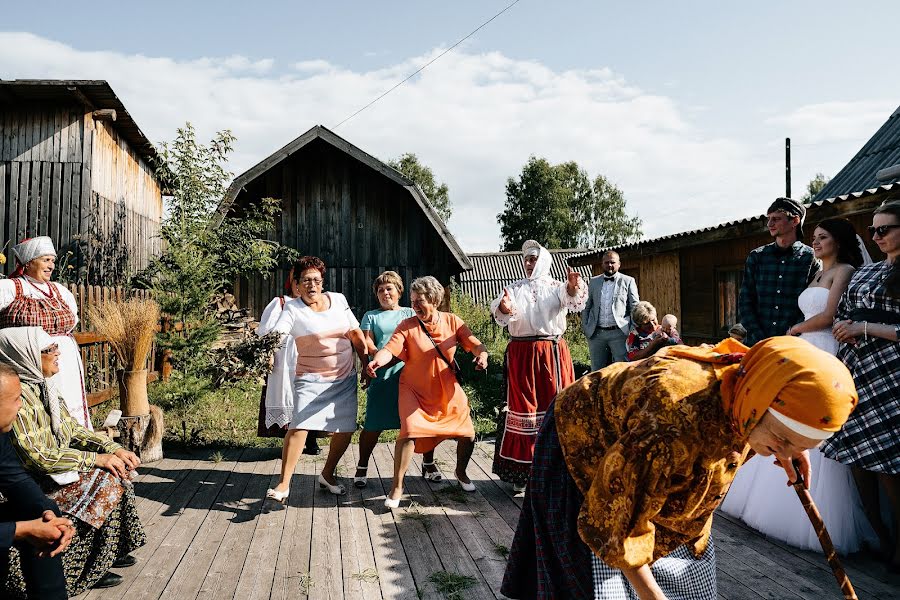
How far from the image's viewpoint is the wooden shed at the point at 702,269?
846 cm

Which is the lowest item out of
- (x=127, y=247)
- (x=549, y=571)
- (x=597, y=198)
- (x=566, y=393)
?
(x=549, y=571)

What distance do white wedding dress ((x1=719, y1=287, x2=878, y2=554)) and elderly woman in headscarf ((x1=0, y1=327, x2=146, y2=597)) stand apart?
3.69m

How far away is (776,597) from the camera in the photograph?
10.4 ft

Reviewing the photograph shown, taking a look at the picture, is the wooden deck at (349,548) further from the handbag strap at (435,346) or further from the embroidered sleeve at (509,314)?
the embroidered sleeve at (509,314)

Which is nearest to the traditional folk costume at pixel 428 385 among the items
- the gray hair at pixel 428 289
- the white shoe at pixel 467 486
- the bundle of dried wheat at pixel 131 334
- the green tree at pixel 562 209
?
the gray hair at pixel 428 289

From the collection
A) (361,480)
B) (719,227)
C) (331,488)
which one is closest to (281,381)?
(331,488)

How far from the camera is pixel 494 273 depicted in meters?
33.5

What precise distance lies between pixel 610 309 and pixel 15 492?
6.18m

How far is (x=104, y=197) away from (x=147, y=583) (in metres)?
8.74

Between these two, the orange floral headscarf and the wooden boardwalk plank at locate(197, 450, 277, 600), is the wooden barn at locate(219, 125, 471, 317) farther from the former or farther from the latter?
the orange floral headscarf

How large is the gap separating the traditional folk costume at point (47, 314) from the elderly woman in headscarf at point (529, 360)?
3044mm

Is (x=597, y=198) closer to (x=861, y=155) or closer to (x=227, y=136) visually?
(x=861, y=155)

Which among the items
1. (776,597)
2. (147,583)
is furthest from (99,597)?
(776,597)

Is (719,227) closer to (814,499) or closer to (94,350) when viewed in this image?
(814,499)
